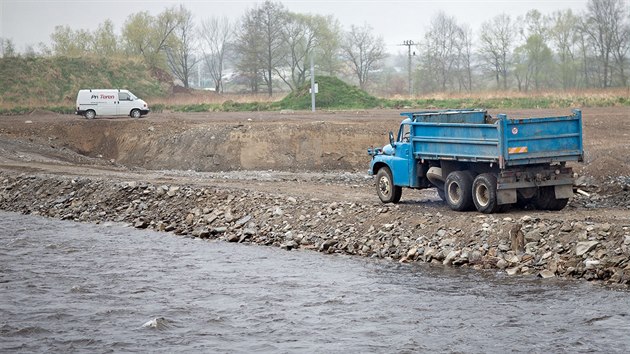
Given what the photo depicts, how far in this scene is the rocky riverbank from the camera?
16.9m

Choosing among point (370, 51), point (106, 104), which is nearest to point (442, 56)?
point (370, 51)

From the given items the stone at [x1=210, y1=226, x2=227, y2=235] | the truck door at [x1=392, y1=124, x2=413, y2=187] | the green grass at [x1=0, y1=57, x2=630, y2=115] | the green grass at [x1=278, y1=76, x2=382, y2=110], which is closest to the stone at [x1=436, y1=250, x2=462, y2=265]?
the truck door at [x1=392, y1=124, x2=413, y2=187]

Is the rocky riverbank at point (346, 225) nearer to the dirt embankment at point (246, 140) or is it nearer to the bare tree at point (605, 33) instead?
the dirt embankment at point (246, 140)

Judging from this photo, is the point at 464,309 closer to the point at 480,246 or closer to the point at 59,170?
the point at 480,246

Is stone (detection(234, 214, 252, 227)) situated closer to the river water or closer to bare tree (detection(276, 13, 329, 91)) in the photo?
the river water

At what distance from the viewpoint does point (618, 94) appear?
188ft

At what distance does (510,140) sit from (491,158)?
22.3 inches

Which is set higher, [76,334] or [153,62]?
[153,62]

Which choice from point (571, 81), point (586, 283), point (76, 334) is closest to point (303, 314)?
point (76, 334)

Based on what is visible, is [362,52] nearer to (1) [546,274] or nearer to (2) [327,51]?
(2) [327,51]

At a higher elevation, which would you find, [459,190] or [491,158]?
[491,158]

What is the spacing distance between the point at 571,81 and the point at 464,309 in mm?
84534

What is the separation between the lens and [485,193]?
20453 mm

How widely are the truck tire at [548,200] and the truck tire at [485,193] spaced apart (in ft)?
3.97
